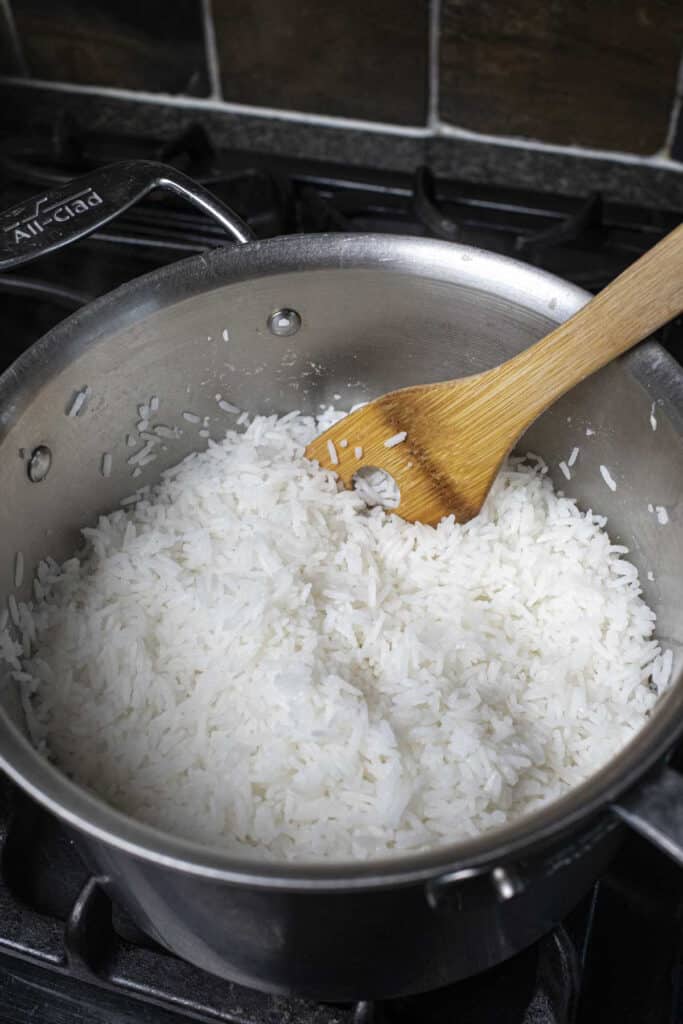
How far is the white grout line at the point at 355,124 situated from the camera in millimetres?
1508

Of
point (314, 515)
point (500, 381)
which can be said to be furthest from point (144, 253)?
point (500, 381)

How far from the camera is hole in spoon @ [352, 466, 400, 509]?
1.22m

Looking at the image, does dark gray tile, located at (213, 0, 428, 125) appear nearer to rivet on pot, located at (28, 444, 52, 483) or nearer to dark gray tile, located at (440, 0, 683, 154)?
dark gray tile, located at (440, 0, 683, 154)

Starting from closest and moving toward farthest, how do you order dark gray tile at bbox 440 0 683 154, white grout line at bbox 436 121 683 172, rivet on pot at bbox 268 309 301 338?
rivet on pot at bbox 268 309 301 338
dark gray tile at bbox 440 0 683 154
white grout line at bbox 436 121 683 172

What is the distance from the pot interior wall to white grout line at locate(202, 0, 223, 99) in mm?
589

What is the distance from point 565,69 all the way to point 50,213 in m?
0.75

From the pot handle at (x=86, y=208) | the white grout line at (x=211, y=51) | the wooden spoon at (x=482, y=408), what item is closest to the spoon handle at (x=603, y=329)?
the wooden spoon at (x=482, y=408)

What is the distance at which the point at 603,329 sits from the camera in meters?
1.00

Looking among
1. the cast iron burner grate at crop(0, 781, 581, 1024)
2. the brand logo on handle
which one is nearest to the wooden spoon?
the brand logo on handle

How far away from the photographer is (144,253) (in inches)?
54.9

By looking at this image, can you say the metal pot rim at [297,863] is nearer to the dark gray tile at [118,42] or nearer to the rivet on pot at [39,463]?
the rivet on pot at [39,463]

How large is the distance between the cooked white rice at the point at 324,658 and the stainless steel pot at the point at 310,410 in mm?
59

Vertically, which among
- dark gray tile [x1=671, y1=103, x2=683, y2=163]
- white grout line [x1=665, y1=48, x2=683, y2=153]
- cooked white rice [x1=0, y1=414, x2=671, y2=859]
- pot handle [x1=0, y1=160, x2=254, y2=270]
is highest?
pot handle [x1=0, y1=160, x2=254, y2=270]

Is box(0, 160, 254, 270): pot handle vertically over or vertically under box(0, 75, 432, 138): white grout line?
under
